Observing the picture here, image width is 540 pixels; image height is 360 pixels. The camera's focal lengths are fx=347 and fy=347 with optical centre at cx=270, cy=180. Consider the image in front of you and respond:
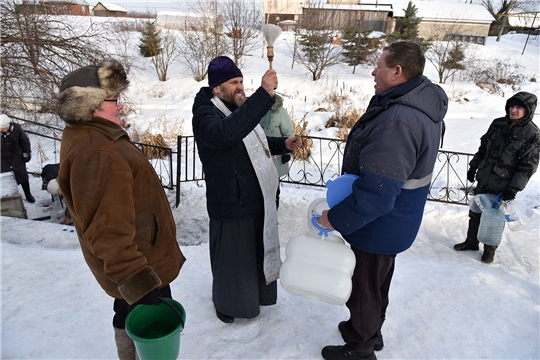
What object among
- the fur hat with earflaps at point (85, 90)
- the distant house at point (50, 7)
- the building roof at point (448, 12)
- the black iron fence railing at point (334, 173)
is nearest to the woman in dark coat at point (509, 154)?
the black iron fence railing at point (334, 173)

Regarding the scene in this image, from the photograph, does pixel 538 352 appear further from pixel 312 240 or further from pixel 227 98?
pixel 227 98

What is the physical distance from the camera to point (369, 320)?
78.5 inches

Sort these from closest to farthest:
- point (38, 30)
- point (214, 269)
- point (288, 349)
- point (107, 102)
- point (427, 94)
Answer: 1. point (107, 102)
2. point (427, 94)
3. point (288, 349)
4. point (214, 269)
5. point (38, 30)

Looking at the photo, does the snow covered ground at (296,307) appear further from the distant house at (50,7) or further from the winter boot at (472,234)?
the distant house at (50,7)

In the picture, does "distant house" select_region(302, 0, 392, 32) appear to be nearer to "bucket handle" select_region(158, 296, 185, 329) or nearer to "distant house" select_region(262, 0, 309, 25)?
"distant house" select_region(262, 0, 309, 25)

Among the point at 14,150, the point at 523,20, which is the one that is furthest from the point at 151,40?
the point at 523,20

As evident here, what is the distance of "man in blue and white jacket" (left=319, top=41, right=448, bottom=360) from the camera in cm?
163

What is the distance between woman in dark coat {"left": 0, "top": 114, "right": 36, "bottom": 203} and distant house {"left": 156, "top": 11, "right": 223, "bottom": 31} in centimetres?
1098

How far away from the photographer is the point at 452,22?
66.9 ft

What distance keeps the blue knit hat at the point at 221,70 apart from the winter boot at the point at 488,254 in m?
3.20

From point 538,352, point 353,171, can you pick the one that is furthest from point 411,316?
point 353,171

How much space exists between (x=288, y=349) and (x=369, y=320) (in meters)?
0.56

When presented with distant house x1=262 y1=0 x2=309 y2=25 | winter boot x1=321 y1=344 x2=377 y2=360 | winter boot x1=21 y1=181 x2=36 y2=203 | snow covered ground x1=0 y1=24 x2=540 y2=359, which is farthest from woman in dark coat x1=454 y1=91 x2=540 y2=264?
distant house x1=262 y1=0 x2=309 y2=25

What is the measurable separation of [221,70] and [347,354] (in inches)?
73.9
